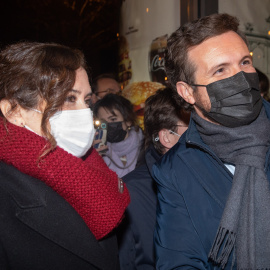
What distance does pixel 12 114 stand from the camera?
4.76 feet

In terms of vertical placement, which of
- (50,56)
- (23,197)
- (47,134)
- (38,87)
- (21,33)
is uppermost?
(50,56)

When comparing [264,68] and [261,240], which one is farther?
[264,68]

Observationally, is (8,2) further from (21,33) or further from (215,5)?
(215,5)

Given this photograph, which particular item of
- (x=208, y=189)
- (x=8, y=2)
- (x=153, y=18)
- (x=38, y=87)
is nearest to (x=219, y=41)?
(x=208, y=189)

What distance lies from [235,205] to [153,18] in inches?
127

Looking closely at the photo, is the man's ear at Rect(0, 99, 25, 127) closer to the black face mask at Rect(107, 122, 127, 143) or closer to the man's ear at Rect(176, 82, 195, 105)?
the man's ear at Rect(176, 82, 195, 105)

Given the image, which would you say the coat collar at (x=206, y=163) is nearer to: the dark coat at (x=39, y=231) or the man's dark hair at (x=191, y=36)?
the man's dark hair at (x=191, y=36)

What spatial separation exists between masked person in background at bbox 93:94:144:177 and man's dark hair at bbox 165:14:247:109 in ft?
5.04

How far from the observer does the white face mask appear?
59.3 inches

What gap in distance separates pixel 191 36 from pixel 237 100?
1.50 ft

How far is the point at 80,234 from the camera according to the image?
1.42 meters

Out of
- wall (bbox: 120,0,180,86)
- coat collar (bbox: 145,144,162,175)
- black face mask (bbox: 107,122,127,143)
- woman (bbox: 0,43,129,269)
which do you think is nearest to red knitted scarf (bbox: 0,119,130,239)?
woman (bbox: 0,43,129,269)

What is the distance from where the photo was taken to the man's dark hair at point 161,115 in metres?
2.44

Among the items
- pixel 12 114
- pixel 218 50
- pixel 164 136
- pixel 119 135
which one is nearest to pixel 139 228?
pixel 164 136
